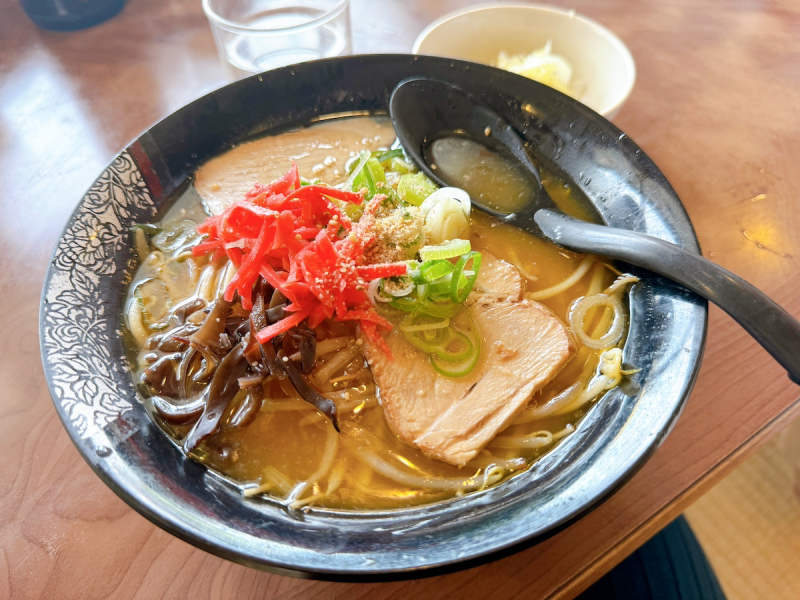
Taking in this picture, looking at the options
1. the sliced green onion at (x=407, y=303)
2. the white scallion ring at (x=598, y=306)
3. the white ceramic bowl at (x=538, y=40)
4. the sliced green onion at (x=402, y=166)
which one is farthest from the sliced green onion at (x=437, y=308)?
the white ceramic bowl at (x=538, y=40)

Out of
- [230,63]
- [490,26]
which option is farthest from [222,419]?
[490,26]

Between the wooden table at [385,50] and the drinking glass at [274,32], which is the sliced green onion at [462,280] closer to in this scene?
the wooden table at [385,50]

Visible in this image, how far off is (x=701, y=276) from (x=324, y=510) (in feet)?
3.01

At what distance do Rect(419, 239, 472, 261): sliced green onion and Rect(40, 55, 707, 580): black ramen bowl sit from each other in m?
0.45

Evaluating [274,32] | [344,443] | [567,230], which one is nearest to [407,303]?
[344,443]

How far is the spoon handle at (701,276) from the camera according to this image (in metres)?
0.93

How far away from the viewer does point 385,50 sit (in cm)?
219

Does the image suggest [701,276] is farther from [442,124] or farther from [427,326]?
[442,124]

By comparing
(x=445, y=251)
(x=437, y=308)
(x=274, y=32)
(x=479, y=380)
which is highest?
(x=274, y=32)

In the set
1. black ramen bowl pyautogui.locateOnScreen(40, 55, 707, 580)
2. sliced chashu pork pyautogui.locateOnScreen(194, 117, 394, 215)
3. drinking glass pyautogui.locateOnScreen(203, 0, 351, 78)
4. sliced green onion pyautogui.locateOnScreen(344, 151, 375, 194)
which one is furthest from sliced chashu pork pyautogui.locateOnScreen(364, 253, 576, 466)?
drinking glass pyautogui.locateOnScreen(203, 0, 351, 78)

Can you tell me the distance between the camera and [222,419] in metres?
1.16

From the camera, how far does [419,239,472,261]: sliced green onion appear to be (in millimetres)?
1257

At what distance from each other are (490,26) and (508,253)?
1035mm

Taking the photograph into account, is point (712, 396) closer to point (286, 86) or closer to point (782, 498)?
point (782, 498)
